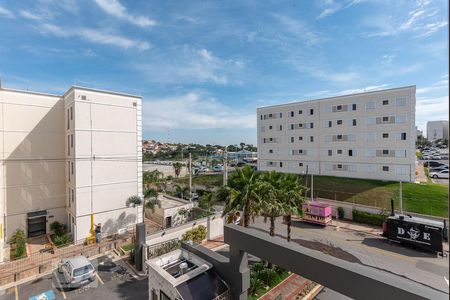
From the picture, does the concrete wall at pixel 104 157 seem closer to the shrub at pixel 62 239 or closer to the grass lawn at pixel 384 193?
the shrub at pixel 62 239

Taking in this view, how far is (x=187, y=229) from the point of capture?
1789cm

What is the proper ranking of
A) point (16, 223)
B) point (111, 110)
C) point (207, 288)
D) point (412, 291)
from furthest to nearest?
1. point (111, 110)
2. point (16, 223)
3. point (207, 288)
4. point (412, 291)

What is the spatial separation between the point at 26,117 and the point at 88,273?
567 inches

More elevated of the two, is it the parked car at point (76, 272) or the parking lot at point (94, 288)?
the parked car at point (76, 272)

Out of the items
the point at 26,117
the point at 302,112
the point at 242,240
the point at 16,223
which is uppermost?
the point at 302,112

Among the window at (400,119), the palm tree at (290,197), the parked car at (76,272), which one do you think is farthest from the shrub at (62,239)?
the window at (400,119)

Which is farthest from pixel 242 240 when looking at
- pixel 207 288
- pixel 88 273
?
pixel 88 273

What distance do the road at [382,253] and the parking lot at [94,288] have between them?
1244 centimetres

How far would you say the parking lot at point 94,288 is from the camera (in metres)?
12.0

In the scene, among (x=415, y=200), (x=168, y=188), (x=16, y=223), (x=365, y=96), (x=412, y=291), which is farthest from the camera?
(x=168, y=188)

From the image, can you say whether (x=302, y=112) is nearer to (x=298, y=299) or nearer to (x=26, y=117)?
(x=298, y=299)

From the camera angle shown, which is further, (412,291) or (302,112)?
(302,112)

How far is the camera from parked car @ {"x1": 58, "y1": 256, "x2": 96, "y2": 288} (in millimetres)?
12539

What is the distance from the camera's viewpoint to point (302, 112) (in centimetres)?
4081
